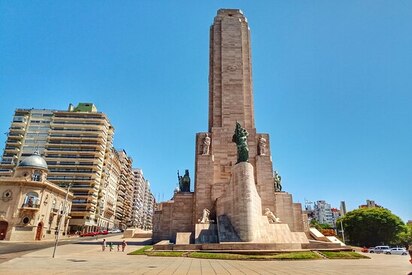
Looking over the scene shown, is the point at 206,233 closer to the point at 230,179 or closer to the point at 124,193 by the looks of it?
the point at 230,179

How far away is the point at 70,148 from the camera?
72188 millimetres

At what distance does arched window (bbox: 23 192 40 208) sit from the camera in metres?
45.6

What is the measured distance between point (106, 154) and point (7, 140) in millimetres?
22952

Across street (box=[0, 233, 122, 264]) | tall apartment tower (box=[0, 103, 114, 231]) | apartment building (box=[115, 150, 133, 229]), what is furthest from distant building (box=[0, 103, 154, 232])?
street (box=[0, 233, 122, 264])

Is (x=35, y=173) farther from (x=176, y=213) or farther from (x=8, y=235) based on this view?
(x=176, y=213)

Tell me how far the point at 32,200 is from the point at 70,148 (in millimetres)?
27705

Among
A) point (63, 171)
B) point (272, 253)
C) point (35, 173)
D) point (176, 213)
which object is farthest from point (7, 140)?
point (272, 253)

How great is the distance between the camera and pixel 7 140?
72250 mm

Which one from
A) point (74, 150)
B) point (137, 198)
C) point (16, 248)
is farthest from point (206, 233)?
point (137, 198)

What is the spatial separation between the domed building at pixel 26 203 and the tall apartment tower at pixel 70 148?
18.6m

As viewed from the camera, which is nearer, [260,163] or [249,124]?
[260,163]

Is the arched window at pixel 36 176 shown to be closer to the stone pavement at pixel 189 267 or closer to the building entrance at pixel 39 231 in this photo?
the building entrance at pixel 39 231

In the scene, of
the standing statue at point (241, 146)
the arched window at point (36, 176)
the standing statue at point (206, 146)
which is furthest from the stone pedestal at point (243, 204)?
the arched window at point (36, 176)

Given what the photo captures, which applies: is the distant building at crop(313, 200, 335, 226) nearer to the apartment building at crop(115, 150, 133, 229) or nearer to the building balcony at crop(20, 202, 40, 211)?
the apartment building at crop(115, 150, 133, 229)
